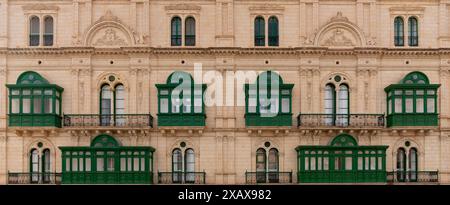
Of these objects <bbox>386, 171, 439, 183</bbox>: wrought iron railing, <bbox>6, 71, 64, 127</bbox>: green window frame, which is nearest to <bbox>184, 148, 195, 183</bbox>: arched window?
<bbox>6, 71, 64, 127</bbox>: green window frame

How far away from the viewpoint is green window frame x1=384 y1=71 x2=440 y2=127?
1481 inches

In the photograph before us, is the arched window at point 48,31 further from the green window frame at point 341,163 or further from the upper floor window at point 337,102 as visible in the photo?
the upper floor window at point 337,102

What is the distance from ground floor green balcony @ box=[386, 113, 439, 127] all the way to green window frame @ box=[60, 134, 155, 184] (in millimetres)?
14483

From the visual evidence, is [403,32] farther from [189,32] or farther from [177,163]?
[177,163]

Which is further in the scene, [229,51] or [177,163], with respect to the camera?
[177,163]

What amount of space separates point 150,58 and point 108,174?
7281 millimetres

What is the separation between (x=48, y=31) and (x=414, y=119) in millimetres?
22547

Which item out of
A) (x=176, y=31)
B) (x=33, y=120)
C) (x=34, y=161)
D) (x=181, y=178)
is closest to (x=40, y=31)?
(x=33, y=120)

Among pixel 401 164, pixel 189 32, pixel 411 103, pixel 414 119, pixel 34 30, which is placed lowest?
pixel 401 164

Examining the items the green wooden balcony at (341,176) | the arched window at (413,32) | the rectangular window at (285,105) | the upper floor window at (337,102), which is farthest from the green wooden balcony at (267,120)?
the arched window at (413,32)

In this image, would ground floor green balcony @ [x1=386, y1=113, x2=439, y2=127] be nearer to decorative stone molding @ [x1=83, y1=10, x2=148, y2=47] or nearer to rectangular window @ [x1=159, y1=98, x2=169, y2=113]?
rectangular window @ [x1=159, y1=98, x2=169, y2=113]

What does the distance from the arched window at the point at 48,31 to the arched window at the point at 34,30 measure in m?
0.43

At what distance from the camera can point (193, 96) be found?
37.9 metres

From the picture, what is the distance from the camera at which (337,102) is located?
1517 inches
